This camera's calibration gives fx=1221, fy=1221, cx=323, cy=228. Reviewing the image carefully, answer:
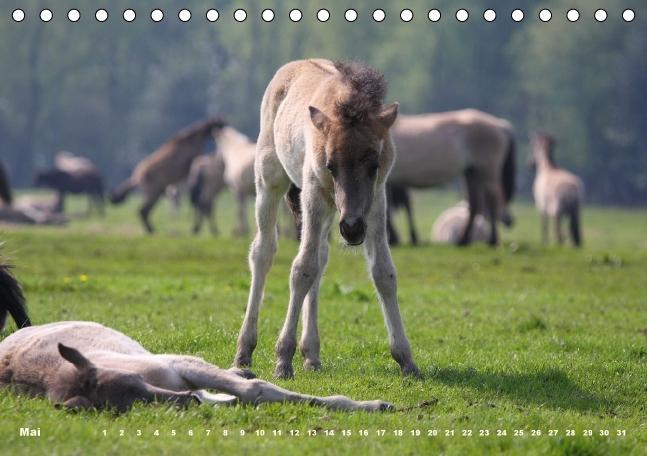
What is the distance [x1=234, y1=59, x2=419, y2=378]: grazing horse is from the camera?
8.12 meters

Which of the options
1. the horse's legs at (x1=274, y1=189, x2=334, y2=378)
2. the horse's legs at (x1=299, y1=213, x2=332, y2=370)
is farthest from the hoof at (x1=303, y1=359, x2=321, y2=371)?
the horse's legs at (x1=274, y1=189, x2=334, y2=378)

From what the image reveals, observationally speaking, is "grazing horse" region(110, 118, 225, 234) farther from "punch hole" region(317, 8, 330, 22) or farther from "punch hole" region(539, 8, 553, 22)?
"punch hole" region(539, 8, 553, 22)

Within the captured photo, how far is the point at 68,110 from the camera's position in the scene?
6681 centimetres

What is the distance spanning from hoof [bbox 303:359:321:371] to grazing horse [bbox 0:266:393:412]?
1490 millimetres

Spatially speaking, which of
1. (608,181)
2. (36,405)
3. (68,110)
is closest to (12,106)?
(68,110)

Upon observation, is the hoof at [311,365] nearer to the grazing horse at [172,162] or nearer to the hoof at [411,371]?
the hoof at [411,371]

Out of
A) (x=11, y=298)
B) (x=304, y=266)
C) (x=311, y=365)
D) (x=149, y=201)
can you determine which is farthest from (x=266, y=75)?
(x=304, y=266)

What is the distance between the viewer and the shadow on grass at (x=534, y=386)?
26.4ft

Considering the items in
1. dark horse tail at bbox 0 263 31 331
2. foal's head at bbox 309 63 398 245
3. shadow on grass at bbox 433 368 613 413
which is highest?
foal's head at bbox 309 63 398 245

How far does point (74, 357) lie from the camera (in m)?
6.77

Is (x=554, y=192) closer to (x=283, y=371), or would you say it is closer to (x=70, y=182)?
(x=283, y=371)

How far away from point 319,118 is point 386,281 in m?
1.32

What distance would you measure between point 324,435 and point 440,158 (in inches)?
642

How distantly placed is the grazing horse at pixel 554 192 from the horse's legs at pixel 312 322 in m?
17.5
